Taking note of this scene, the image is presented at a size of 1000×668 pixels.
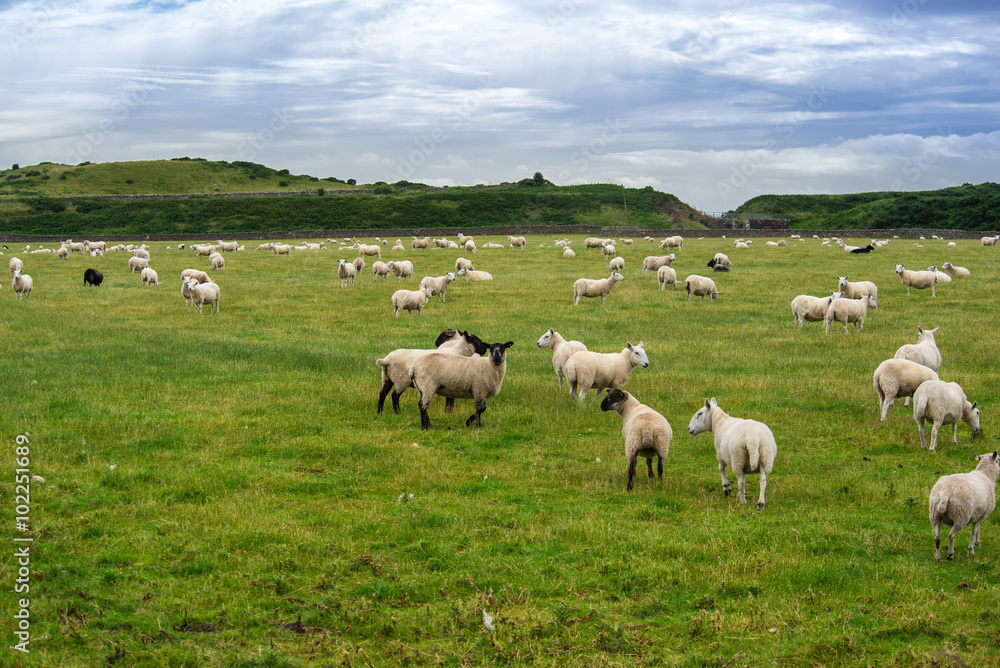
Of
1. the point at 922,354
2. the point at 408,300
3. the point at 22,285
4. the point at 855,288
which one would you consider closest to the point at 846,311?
the point at 855,288

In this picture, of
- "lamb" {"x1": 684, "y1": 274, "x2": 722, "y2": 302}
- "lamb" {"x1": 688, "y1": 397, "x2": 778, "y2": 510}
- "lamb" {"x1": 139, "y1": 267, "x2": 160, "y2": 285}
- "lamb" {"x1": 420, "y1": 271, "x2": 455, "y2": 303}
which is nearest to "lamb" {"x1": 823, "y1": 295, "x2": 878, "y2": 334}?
"lamb" {"x1": 684, "y1": 274, "x2": 722, "y2": 302}

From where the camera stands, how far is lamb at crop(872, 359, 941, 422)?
42.7 feet

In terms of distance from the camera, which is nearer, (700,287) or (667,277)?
(700,287)

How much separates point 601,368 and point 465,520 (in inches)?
255

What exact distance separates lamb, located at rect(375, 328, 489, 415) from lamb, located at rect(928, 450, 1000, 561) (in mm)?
8067

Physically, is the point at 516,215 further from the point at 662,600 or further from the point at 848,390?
the point at 662,600

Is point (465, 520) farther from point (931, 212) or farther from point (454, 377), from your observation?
point (931, 212)

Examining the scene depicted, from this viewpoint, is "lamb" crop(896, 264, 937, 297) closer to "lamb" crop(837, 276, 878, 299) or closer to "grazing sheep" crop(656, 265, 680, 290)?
"lamb" crop(837, 276, 878, 299)

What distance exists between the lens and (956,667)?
5.89m

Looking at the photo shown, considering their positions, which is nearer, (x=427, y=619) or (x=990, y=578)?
(x=427, y=619)

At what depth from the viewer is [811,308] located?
24.0 metres

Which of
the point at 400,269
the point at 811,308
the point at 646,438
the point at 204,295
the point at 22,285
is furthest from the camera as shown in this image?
the point at 400,269

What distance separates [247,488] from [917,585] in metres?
7.78

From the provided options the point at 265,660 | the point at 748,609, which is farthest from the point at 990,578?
the point at 265,660
